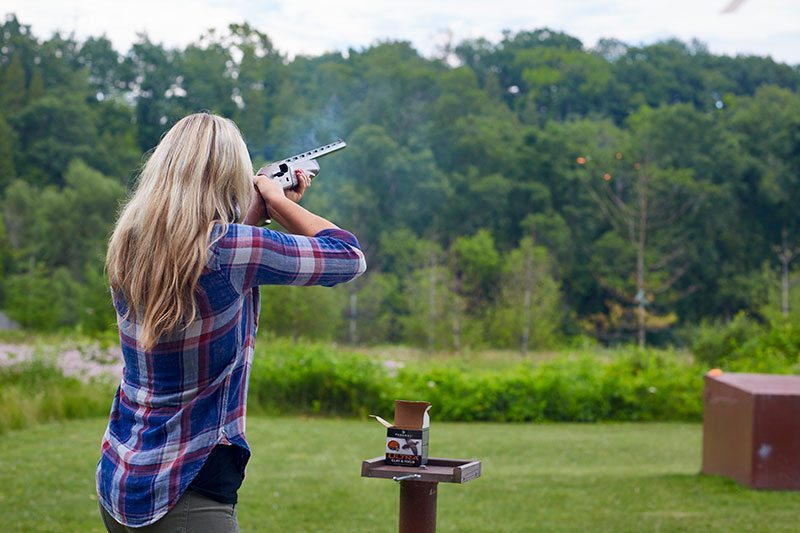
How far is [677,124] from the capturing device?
5159 centimetres

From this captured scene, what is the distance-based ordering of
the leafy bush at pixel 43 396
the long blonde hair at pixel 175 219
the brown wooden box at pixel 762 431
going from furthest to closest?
the leafy bush at pixel 43 396 < the brown wooden box at pixel 762 431 < the long blonde hair at pixel 175 219

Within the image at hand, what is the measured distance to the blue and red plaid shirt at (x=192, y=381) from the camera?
1.98 metres

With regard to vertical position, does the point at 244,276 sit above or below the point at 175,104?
below

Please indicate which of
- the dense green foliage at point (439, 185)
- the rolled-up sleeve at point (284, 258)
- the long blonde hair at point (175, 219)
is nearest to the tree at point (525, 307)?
the dense green foliage at point (439, 185)

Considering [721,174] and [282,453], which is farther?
[721,174]

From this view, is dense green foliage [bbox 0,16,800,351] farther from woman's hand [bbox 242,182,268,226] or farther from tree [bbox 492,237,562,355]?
woman's hand [bbox 242,182,268,226]

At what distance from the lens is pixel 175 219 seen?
6.41 ft

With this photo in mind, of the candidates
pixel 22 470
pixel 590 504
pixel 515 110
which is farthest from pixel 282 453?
pixel 515 110

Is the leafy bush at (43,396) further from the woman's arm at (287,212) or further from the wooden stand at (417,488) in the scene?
the woman's arm at (287,212)

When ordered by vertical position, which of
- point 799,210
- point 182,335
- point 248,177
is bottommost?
point 182,335

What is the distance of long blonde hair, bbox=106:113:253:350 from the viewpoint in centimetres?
194

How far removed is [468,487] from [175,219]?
6.95 meters

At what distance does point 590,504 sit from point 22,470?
4645 millimetres

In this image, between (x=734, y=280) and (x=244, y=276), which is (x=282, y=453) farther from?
(x=734, y=280)
